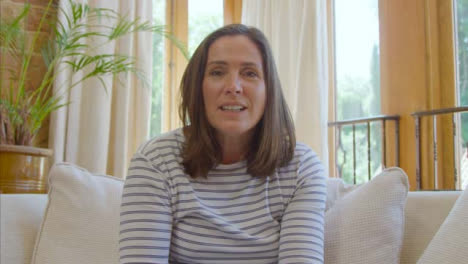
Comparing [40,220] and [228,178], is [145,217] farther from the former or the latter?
[40,220]

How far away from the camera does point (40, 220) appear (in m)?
1.54

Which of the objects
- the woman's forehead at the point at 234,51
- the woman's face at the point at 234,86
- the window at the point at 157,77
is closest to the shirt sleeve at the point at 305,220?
the woman's face at the point at 234,86

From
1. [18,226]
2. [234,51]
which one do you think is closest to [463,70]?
[234,51]

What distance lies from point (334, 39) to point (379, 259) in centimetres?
286

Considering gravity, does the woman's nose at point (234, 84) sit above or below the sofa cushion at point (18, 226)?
above

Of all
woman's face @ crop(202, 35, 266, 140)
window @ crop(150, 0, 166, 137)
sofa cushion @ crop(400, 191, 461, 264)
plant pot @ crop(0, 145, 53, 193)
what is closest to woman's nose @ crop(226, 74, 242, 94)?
woman's face @ crop(202, 35, 266, 140)

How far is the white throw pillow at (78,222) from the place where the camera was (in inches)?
55.7

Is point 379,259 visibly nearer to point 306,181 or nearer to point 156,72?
point 306,181

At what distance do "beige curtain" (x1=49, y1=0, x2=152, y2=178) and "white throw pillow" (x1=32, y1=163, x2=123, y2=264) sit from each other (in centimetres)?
192

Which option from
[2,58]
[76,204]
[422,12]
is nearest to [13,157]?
[2,58]

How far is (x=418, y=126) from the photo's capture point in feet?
10.1

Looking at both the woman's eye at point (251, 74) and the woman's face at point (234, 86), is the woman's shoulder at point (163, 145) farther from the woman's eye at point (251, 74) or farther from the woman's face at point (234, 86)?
the woman's eye at point (251, 74)

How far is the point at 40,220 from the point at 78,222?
0.55ft

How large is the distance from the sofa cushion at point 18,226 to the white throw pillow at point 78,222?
5 centimetres
